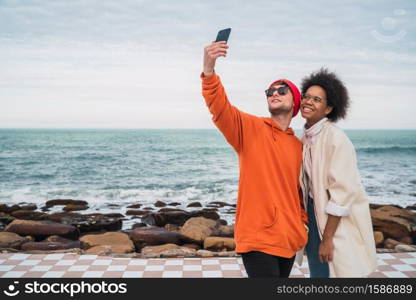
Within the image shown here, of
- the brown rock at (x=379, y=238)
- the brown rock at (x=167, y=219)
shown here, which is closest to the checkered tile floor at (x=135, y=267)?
the brown rock at (x=379, y=238)

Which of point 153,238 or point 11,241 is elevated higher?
point 11,241

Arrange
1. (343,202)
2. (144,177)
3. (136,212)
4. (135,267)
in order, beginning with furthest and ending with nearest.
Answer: (144,177) < (136,212) < (135,267) < (343,202)

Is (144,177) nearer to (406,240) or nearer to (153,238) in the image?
(153,238)

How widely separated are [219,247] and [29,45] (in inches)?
1013

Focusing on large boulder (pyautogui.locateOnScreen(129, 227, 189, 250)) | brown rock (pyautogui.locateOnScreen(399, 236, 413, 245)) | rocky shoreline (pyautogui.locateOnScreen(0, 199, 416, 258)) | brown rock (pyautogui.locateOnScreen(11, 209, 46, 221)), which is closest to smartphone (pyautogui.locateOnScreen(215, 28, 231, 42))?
rocky shoreline (pyautogui.locateOnScreen(0, 199, 416, 258))

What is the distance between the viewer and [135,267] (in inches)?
175

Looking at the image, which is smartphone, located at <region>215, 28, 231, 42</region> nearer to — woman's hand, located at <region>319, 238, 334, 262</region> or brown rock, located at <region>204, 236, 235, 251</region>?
woman's hand, located at <region>319, 238, 334, 262</region>

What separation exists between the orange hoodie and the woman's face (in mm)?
238

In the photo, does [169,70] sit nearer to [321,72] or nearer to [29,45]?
[29,45]

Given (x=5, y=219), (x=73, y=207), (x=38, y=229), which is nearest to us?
(x=38, y=229)

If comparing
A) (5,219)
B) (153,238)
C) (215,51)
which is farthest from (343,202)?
(5,219)

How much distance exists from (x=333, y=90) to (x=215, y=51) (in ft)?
2.58

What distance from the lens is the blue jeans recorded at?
231cm

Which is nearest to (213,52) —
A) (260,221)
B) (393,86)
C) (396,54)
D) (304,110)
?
(304,110)
